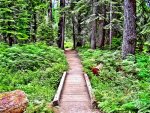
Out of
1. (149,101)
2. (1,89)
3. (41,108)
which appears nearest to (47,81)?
(1,89)

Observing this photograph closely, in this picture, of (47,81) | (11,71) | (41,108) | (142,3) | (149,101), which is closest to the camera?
(149,101)

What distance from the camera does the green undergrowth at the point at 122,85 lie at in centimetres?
812

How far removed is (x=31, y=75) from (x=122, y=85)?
176 inches

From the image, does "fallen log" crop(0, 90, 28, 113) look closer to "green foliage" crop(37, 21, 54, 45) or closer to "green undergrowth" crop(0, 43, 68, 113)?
"green undergrowth" crop(0, 43, 68, 113)

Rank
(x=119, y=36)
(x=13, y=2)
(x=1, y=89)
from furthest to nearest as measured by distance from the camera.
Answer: (x=119, y=36)
(x=13, y=2)
(x=1, y=89)

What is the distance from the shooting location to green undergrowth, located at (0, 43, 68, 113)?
10461mm

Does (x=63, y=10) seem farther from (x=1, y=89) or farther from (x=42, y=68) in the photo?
(x=1, y=89)

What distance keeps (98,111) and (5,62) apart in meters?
8.60

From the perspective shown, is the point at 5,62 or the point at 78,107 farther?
the point at 5,62

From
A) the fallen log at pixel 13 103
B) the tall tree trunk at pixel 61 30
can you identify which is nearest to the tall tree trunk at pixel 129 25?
the fallen log at pixel 13 103

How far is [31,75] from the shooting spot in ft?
47.2

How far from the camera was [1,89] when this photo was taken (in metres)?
11.3

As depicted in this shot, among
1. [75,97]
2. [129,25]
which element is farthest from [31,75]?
[129,25]

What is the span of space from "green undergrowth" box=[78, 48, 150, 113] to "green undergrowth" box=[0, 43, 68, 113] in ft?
5.76
